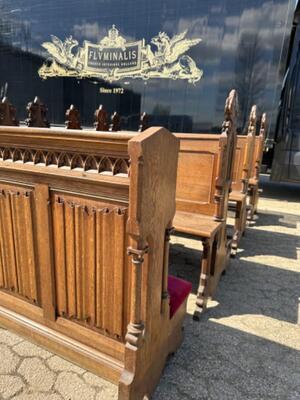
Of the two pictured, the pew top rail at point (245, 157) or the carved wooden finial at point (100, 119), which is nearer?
the carved wooden finial at point (100, 119)

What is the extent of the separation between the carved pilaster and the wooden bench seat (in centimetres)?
111

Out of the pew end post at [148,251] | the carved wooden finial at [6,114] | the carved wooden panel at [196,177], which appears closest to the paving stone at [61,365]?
the pew end post at [148,251]

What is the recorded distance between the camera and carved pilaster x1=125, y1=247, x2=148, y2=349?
3.79 ft

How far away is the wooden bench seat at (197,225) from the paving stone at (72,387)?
1.23 meters

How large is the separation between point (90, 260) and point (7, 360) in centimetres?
87

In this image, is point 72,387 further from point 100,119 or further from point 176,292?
point 100,119

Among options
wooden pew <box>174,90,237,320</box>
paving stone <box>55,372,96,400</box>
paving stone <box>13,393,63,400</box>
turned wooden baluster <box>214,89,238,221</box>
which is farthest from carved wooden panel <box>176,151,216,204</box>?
paving stone <box>13,393,63,400</box>

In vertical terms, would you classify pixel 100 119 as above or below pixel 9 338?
above

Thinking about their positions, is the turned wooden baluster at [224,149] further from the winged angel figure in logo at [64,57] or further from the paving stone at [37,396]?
the winged angel figure in logo at [64,57]

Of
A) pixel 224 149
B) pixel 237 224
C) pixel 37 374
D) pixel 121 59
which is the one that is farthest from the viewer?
pixel 121 59

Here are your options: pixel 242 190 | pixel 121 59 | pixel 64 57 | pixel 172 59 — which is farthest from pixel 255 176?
pixel 64 57

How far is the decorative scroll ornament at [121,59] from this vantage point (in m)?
5.85

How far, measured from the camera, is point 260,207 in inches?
231

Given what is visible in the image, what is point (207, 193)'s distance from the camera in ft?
8.73
